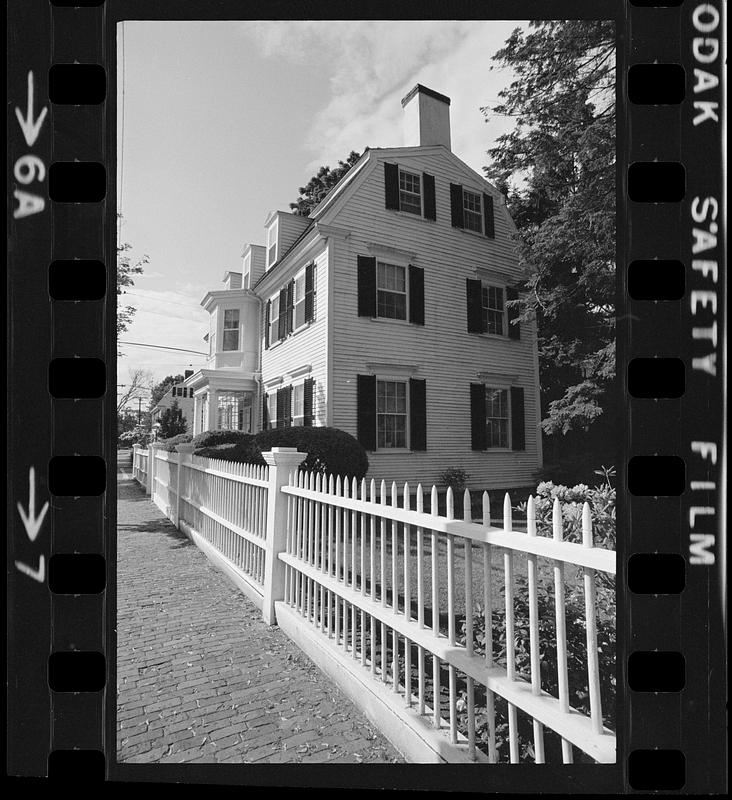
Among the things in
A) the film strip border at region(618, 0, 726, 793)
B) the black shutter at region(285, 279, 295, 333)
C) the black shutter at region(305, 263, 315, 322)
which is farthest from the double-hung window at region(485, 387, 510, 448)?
the black shutter at region(285, 279, 295, 333)

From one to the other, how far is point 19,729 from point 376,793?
87 cm

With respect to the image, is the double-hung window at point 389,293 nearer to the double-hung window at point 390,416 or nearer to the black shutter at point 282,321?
the double-hung window at point 390,416

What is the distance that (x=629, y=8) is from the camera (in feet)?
3.32

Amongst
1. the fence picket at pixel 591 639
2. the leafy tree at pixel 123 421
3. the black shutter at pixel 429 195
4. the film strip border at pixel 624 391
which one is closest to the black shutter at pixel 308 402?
the black shutter at pixel 429 195

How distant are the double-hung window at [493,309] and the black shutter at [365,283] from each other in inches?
157

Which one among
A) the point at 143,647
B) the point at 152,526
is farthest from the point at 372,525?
the point at 152,526

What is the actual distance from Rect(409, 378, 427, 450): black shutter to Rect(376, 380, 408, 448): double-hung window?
0.31ft

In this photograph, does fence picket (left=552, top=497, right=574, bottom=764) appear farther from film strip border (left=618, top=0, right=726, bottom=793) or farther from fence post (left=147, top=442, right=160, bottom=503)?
fence post (left=147, top=442, right=160, bottom=503)

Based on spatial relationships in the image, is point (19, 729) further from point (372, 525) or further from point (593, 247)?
point (593, 247)

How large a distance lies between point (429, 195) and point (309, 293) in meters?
2.97

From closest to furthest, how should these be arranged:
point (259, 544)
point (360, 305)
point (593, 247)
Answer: point (593, 247), point (259, 544), point (360, 305)

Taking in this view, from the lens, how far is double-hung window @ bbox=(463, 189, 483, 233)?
11.0 feet

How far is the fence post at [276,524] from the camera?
317 centimetres

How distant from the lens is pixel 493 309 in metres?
3.18
